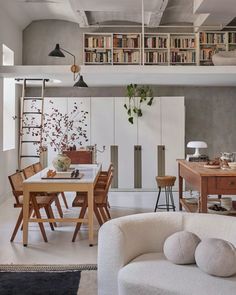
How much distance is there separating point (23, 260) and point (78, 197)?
1.50 metres

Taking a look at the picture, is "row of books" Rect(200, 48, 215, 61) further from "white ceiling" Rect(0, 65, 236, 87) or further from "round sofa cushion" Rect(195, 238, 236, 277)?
"round sofa cushion" Rect(195, 238, 236, 277)

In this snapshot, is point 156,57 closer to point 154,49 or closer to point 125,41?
point 154,49

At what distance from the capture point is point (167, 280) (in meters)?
2.31

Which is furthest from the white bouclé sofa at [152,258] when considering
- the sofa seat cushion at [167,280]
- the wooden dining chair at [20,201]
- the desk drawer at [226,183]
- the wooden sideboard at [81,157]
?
the wooden sideboard at [81,157]

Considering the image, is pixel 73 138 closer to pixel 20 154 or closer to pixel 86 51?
pixel 20 154

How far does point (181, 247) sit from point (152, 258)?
243 millimetres

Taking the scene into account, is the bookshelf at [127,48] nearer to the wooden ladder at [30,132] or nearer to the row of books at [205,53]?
the row of books at [205,53]

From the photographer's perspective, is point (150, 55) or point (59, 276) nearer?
point (59, 276)

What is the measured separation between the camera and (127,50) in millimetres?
8656

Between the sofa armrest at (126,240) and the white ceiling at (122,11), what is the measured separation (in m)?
4.91

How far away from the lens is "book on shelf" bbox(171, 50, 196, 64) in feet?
28.6

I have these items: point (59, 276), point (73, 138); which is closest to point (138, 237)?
point (59, 276)

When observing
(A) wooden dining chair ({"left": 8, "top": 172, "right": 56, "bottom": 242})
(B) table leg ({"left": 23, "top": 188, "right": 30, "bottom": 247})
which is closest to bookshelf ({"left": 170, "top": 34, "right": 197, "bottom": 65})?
(A) wooden dining chair ({"left": 8, "top": 172, "right": 56, "bottom": 242})

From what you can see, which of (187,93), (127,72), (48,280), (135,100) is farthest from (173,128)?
(48,280)
